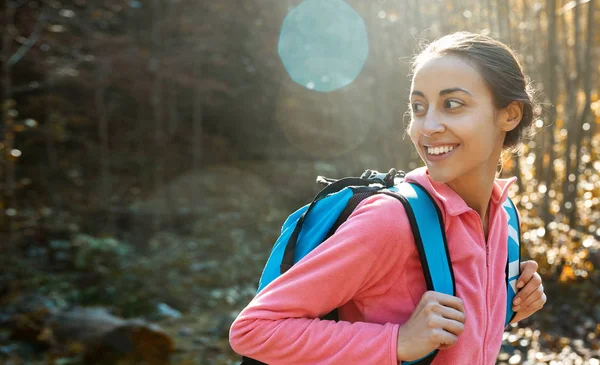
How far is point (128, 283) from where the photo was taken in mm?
7070

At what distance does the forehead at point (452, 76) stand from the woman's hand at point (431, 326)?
0.48m

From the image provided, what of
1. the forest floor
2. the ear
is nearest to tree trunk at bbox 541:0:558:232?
the forest floor

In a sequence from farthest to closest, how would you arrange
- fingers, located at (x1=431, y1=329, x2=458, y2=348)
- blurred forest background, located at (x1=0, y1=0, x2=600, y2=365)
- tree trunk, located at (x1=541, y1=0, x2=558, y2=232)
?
tree trunk, located at (x1=541, y1=0, x2=558, y2=232)
blurred forest background, located at (x1=0, y1=0, x2=600, y2=365)
fingers, located at (x1=431, y1=329, x2=458, y2=348)

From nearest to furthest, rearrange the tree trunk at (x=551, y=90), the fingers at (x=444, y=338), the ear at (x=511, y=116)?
the fingers at (x=444, y=338) → the ear at (x=511, y=116) → the tree trunk at (x=551, y=90)

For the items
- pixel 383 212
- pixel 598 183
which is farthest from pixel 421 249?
pixel 598 183

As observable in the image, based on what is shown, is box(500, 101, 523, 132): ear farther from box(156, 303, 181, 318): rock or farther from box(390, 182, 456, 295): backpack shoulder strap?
box(156, 303, 181, 318): rock

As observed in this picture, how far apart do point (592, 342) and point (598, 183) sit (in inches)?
81.2

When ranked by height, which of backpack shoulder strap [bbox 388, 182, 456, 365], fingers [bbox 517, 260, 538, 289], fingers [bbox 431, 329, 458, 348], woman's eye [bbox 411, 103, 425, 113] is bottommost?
fingers [bbox 517, 260, 538, 289]

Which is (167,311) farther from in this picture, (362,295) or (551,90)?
(362,295)

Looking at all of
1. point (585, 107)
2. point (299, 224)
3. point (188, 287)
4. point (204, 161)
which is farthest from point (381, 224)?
point (204, 161)

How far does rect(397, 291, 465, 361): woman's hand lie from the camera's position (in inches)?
47.4

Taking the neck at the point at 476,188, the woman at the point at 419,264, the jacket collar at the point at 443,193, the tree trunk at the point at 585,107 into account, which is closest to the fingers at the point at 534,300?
the woman at the point at 419,264

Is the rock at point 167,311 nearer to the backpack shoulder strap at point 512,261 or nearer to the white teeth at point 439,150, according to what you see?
the backpack shoulder strap at point 512,261

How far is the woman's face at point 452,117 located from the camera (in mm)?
1385
